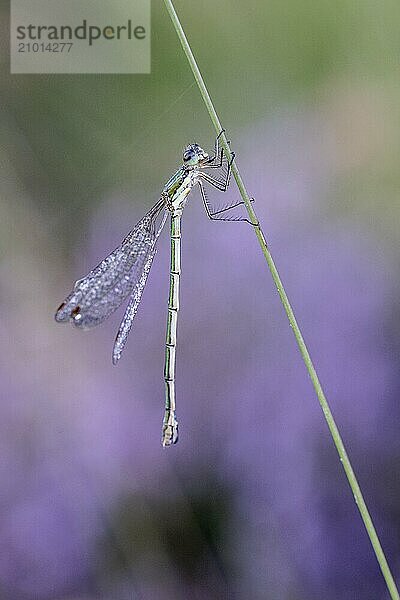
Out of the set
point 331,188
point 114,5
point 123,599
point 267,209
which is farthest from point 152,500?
point 114,5

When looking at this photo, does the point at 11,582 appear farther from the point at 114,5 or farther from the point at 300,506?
the point at 114,5

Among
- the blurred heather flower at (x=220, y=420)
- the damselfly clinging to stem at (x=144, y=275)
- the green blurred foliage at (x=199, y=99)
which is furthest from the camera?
the green blurred foliage at (x=199, y=99)

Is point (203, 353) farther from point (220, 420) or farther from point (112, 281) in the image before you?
point (112, 281)

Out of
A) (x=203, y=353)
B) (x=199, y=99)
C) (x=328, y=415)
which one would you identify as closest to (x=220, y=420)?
(x=203, y=353)

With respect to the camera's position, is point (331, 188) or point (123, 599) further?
point (331, 188)

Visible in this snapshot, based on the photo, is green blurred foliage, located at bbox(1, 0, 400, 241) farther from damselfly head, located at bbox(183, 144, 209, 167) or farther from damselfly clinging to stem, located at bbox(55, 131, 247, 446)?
damselfly head, located at bbox(183, 144, 209, 167)

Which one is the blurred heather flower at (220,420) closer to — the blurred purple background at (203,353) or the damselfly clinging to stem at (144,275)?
the blurred purple background at (203,353)

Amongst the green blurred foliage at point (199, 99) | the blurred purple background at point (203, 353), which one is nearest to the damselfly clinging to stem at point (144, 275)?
the blurred purple background at point (203, 353)
